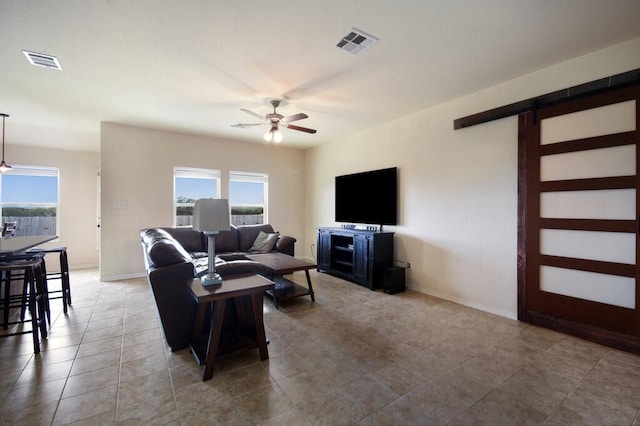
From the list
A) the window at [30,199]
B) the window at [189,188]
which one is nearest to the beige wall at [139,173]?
the window at [189,188]

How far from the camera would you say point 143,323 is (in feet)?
10.0

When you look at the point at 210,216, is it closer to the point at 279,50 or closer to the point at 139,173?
the point at 279,50

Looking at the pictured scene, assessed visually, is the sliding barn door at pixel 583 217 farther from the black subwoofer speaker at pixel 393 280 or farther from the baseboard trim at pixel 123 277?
the baseboard trim at pixel 123 277

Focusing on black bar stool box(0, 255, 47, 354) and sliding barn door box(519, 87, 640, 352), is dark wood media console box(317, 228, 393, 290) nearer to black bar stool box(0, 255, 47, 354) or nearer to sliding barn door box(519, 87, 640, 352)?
sliding barn door box(519, 87, 640, 352)

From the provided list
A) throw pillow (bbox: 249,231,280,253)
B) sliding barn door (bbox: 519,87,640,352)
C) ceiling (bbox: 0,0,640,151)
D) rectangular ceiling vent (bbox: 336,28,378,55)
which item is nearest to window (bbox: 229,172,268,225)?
throw pillow (bbox: 249,231,280,253)

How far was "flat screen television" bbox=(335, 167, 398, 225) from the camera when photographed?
4598 mm

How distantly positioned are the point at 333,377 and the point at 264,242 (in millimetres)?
3361

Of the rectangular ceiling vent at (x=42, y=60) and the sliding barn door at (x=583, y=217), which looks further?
the rectangular ceiling vent at (x=42, y=60)

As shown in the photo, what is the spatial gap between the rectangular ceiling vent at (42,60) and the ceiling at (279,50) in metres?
0.08

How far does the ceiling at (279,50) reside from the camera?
210 cm

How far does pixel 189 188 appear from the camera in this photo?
18.7 feet

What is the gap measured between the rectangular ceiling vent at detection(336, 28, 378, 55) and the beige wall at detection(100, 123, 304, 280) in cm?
400

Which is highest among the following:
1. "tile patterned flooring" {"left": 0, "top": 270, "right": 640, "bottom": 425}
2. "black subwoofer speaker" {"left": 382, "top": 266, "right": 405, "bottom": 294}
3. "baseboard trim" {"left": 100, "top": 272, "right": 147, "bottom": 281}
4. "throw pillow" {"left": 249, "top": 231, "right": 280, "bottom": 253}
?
"throw pillow" {"left": 249, "top": 231, "right": 280, "bottom": 253}

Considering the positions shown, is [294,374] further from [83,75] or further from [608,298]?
[83,75]
